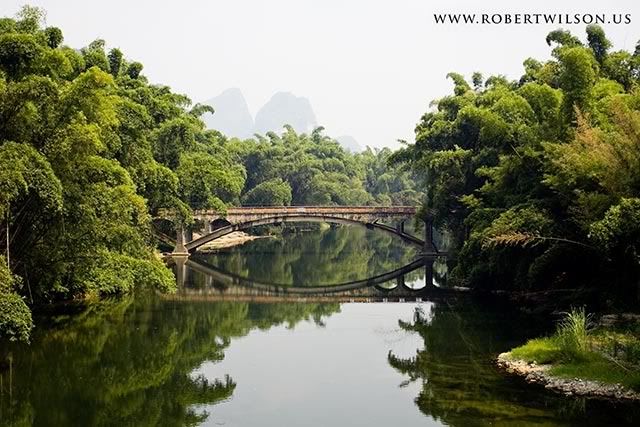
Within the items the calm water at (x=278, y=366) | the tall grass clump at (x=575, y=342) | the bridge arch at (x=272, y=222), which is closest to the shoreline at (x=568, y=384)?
the calm water at (x=278, y=366)

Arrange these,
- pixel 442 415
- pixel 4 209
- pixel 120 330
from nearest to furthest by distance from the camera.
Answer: pixel 442 415 → pixel 4 209 → pixel 120 330

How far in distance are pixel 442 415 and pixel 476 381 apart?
9.58 ft

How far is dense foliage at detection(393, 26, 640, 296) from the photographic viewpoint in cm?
2603

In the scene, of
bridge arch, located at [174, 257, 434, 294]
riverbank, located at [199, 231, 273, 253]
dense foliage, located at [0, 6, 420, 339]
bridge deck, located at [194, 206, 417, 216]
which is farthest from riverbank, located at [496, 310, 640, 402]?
riverbank, located at [199, 231, 273, 253]

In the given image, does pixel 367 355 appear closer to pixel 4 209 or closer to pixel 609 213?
pixel 609 213

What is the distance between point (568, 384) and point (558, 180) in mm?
10650

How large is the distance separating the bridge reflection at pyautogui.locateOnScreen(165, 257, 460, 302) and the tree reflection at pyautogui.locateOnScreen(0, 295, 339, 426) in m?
4.56

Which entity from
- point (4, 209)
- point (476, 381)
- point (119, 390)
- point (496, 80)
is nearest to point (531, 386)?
point (476, 381)

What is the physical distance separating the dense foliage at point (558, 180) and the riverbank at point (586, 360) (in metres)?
2.62

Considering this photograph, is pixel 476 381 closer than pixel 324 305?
Yes

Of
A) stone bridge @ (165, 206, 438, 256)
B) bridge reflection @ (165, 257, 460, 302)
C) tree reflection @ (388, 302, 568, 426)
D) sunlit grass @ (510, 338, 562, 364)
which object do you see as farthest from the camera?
stone bridge @ (165, 206, 438, 256)

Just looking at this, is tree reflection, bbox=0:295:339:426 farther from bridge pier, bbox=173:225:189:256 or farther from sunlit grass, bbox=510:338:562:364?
bridge pier, bbox=173:225:189:256

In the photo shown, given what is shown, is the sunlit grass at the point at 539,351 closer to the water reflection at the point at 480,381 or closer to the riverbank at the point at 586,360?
the riverbank at the point at 586,360

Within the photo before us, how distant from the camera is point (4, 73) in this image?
26562 mm
